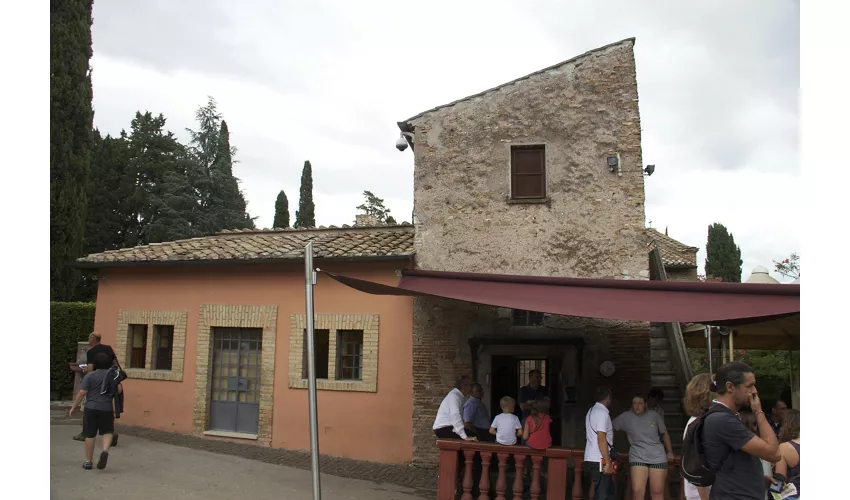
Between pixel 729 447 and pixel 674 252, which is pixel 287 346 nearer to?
pixel 729 447

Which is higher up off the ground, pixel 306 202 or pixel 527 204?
pixel 306 202

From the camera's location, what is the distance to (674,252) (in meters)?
19.0

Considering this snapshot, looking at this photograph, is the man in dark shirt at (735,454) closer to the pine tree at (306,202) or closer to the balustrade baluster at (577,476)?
the balustrade baluster at (577,476)

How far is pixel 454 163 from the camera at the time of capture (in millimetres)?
10203

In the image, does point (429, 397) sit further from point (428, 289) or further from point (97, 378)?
point (97, 378)

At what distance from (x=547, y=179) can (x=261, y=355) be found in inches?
229

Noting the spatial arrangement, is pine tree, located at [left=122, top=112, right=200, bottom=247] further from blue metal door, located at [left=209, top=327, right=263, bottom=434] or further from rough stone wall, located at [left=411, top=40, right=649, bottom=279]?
rough stone wall, located at [left=411, top=40, right=649, bottom=279]

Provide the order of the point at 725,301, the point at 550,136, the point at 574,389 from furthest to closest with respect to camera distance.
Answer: the point at 550,136, the point at 574,389, the point at 725,301

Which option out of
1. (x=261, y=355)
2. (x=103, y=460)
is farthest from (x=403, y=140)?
(x=103, y=460)

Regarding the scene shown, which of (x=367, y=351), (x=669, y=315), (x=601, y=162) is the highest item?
(x=601, y=162)

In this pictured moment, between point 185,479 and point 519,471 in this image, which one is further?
point 185,479

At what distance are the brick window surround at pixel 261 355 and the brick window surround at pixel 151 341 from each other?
16.4 inches

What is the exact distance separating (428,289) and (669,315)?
103 inches

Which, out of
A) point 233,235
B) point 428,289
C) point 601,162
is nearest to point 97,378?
point 428,289
